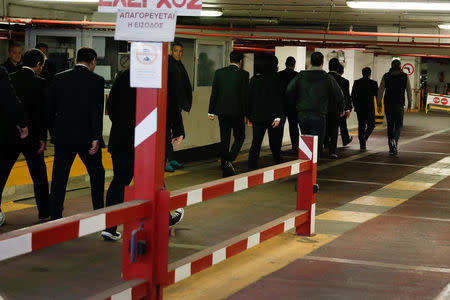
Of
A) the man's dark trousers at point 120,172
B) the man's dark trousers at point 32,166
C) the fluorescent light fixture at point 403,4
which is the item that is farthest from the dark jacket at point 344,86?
the man's dark trousers at point 120,172

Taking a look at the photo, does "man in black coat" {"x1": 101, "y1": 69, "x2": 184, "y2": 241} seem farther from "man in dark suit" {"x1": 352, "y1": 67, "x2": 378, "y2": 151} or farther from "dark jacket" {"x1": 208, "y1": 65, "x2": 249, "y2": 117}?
"man in dark suit" {"x1": 352, "y1": 67, "x2": 378, "y2": 151}

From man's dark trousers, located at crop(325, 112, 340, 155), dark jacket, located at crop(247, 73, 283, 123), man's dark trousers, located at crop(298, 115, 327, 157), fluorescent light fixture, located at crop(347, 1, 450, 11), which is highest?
fluorescent light fixture, located at crop(347, 1, 450, 11)

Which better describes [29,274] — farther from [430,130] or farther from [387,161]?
[430,130]

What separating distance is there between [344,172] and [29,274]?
829cm

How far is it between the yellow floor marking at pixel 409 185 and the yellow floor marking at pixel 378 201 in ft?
3.66

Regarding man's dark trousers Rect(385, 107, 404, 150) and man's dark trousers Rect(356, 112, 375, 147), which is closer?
man's dark trousers Rect(385, 107, 404, 150)

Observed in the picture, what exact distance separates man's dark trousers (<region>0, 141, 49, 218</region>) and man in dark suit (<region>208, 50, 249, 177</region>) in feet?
13.4

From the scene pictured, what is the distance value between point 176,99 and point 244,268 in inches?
77.4

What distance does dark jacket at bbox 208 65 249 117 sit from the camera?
12250 millimetres

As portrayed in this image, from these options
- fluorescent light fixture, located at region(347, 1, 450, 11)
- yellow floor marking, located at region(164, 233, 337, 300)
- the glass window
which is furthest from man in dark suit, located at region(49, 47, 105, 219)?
fluorescent light fixture, located at region(347, 1, 450, 11)

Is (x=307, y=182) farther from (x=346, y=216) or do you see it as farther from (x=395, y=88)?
(x=395, y=88)

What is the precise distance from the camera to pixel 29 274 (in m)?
6.49

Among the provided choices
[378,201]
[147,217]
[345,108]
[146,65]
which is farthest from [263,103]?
[147,217]

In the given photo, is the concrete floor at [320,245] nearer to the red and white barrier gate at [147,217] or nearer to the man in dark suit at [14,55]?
the red and white barrier gate at [147,217]
